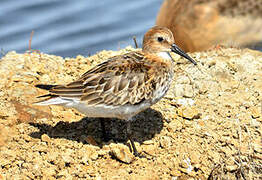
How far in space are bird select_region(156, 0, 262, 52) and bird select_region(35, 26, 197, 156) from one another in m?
4.05

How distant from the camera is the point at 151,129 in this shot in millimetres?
6090

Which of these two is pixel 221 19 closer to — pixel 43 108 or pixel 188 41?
pixel 188 41

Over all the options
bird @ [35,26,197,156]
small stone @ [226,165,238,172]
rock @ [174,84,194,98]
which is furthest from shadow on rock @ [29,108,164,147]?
small stone @ [226,165,238,172]

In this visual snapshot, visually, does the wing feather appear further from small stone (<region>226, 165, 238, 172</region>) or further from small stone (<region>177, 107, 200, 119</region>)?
small stone (<region>226, 165, 238, 172</region>)

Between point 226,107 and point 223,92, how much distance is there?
34 centimetres

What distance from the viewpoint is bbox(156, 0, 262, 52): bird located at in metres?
9.71

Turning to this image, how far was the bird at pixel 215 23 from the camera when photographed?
9.71 meters

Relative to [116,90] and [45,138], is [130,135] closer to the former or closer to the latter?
[116,90]

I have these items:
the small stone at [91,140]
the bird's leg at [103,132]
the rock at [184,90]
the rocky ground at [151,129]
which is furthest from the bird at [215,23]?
the small stone at [91,140]

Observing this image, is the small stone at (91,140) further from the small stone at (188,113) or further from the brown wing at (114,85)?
the small stone at (188,113)

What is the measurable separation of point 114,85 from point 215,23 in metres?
4.72

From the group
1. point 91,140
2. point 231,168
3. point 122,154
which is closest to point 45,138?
point 91,140

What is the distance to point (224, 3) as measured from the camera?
31.9 ft

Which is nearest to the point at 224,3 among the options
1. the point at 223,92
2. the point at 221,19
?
the point at 221,19
